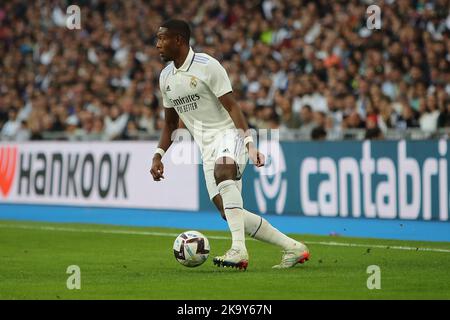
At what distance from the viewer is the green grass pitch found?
8.77 meters

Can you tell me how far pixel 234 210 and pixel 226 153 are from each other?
56cm

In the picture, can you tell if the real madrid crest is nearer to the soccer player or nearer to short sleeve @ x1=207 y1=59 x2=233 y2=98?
the soccer player

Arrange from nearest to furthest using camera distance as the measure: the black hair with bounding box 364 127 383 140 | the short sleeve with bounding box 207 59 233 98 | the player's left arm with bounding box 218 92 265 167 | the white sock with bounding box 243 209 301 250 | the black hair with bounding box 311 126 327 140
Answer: the player's left arm with bounding box 218 92 265 167 → the short sleeve with bounding box 207 59 233 98 → the white sock with bounding box 243 209 301 250 → the black hair with bounding box 364 127 383 140 → the black hair with bounding box 311 126 327 140

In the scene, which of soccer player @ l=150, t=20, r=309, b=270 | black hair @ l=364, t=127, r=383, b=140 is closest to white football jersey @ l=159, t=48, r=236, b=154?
soccer player @ l=150, t=20, r=309, b=270

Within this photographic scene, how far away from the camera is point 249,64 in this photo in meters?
22.3

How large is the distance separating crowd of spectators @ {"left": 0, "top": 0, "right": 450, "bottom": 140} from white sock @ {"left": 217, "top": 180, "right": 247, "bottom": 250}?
738 cm

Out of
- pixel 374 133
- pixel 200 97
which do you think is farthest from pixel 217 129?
pixel 374 133

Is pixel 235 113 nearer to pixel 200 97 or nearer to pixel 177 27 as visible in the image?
pixel 200 97

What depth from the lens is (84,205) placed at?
2197 centimetres

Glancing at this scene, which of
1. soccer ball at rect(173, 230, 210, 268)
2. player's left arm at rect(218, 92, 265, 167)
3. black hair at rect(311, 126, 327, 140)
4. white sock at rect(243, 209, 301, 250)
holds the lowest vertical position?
soccer ball at rect(173, 230, 210, 268)

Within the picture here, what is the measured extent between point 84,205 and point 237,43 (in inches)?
195

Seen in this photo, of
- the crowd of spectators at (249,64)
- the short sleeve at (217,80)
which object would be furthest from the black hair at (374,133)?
the short sleeve at (217,80)
